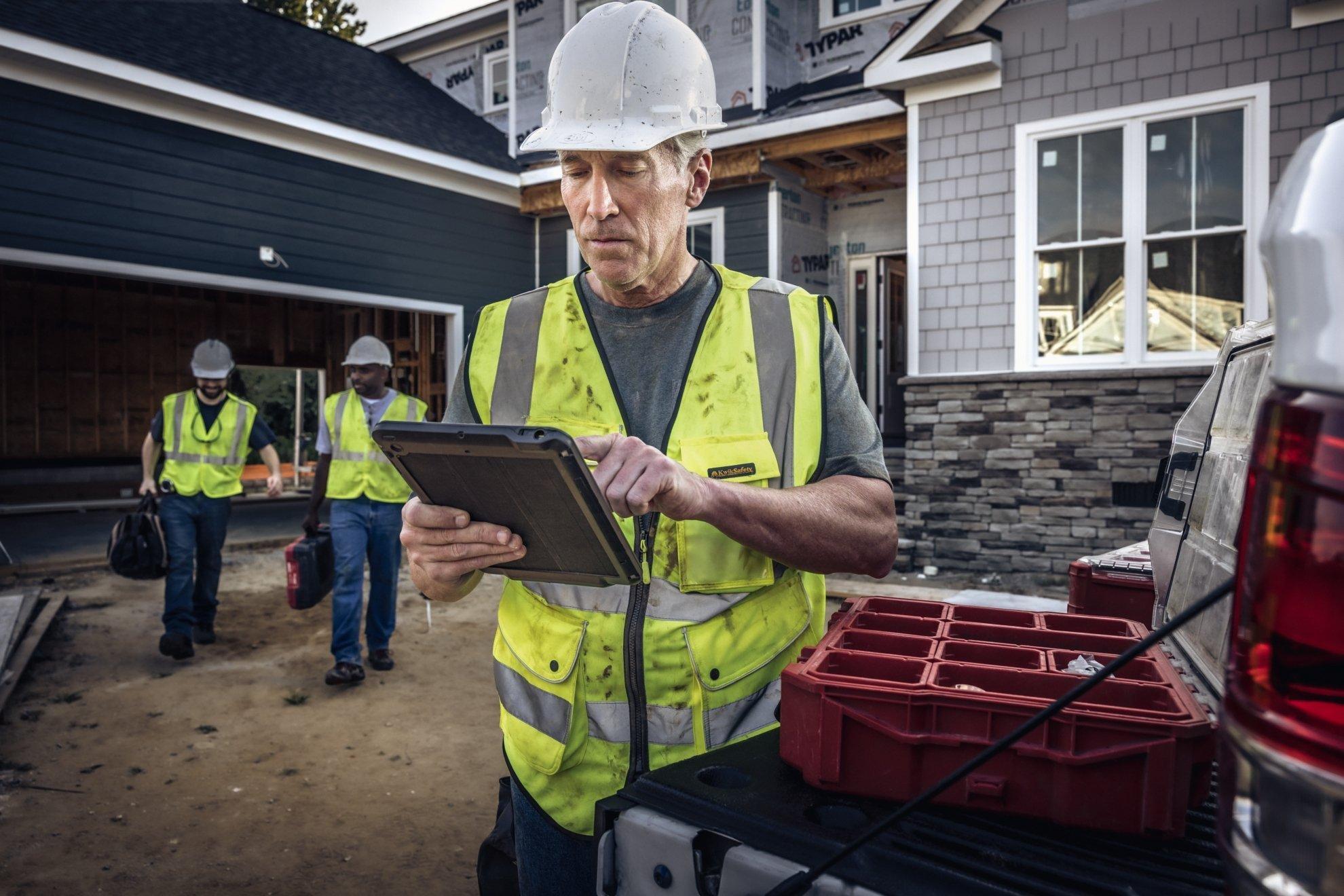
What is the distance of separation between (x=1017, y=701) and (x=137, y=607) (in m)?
9.14

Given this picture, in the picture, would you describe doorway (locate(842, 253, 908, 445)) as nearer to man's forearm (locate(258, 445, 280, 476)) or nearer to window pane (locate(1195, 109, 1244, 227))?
window pane (locate(1195, 109, 1244, 227))

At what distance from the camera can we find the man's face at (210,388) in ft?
24.4

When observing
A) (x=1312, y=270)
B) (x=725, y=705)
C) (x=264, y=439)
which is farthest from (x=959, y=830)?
(x=264, y=439)

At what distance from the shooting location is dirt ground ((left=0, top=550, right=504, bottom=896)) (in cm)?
382

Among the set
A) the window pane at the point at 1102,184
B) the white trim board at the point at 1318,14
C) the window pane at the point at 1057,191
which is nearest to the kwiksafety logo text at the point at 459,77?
the window pane at the point at 1057,191

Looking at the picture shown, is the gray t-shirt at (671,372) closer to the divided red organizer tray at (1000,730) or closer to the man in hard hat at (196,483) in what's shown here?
the divided red organizer tray at (1000,730)

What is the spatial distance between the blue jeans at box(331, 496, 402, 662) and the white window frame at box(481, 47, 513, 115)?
36.7 ft

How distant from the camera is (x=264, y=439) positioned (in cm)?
789

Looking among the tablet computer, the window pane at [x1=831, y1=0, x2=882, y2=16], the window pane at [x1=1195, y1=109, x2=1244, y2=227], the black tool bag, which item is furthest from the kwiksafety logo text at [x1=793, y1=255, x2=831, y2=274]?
the tablet computer

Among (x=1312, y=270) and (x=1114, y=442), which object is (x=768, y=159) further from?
(x=1312, y=270)

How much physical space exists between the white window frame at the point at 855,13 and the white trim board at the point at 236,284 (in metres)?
6.67

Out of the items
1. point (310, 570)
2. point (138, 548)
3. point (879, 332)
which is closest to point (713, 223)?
point (879, 332)

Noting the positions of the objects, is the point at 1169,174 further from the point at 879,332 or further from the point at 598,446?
the point at 598,446

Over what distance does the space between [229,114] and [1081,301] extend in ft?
31.1
